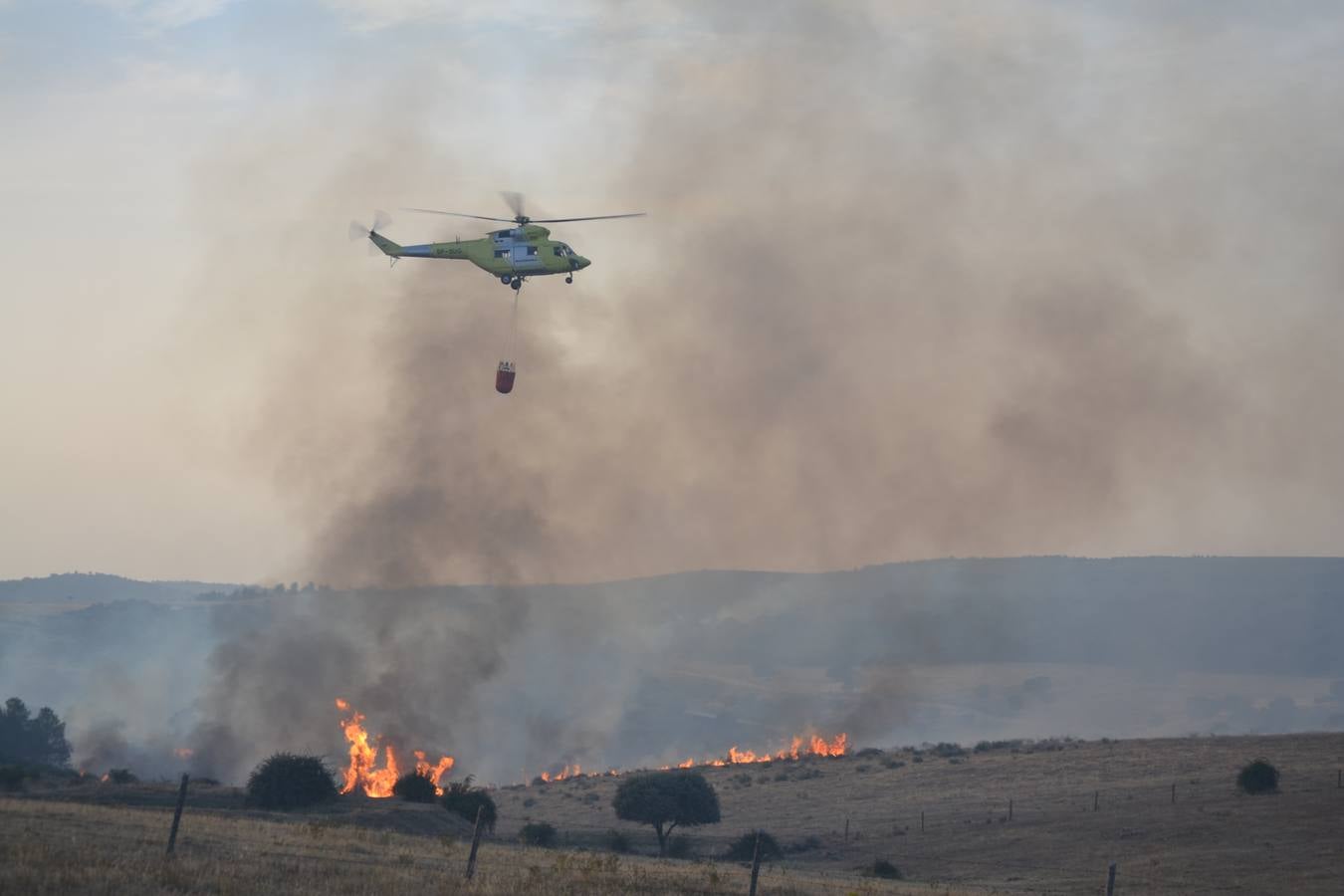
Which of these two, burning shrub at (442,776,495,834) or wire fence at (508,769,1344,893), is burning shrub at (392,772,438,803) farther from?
wire fence at (508,769,1344,893)

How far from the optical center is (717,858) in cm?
6738

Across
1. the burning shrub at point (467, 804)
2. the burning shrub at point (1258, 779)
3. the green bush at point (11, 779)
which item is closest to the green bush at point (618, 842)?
the burning shrub at point (467, 804)

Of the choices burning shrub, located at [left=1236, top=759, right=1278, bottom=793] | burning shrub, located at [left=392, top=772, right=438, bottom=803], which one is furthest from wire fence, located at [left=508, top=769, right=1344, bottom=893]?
burning shrub, located at [left=392, top=772, right=438, bottom=803]

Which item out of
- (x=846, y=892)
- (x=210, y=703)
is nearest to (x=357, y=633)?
(x=210, y=703)

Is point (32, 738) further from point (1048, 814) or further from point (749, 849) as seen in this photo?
point (1048, 814)

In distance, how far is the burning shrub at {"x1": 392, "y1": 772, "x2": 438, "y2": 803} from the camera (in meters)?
73.2

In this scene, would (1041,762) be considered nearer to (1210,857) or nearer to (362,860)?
A: (1210,857)

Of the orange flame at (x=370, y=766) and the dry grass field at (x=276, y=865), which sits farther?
the orange flame at (x=370, y=766)

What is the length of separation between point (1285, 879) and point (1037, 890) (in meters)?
9.35

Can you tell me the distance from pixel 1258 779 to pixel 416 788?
1689 inches

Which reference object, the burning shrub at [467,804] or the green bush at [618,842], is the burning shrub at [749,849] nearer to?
the green bush at [618,842]

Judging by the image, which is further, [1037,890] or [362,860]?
[1037,890]

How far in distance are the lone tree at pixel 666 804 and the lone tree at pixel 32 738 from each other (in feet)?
221

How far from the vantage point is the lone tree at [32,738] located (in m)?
125
